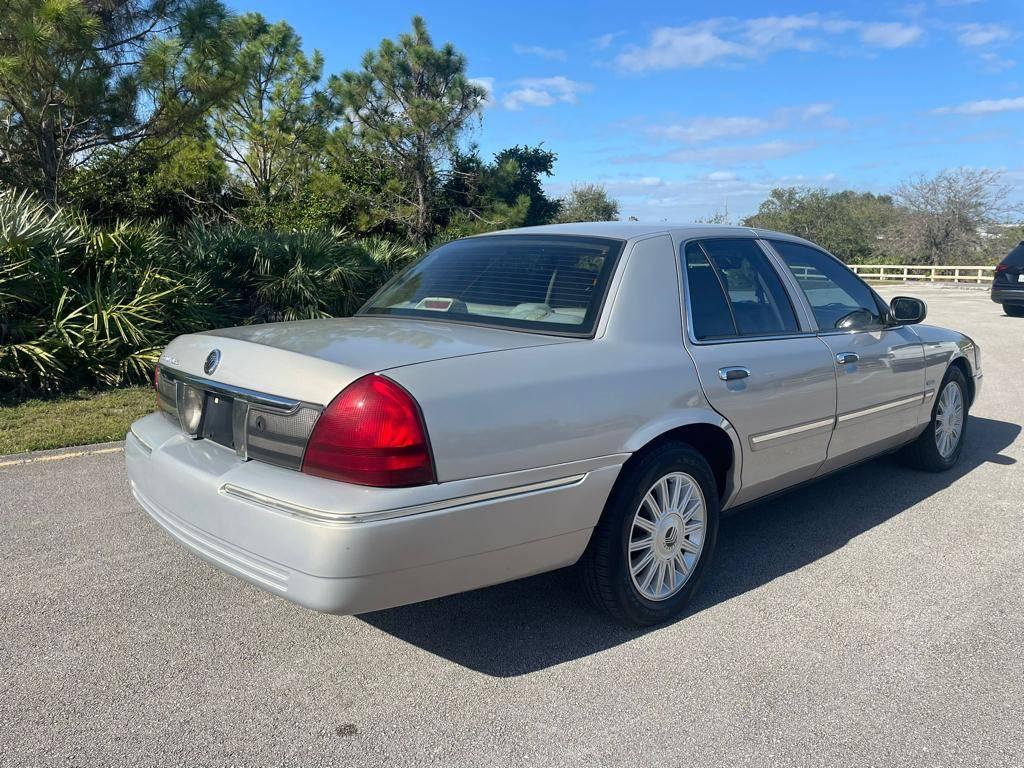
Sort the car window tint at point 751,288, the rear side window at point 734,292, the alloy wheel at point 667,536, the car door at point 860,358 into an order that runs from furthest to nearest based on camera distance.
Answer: the car door at point 860,358, the car window tint at point 751,288, the rear side window at point 734,292, the alloy wheel at point 667,536

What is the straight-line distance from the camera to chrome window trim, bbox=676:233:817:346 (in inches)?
144

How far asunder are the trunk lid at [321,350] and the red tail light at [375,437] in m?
0.07

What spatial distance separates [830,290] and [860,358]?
0.48m

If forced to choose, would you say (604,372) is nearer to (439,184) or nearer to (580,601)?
(580,601)

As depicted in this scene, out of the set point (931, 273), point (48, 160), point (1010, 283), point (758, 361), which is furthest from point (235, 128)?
point (931, 273)

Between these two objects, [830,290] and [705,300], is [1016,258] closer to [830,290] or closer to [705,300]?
[830,290]

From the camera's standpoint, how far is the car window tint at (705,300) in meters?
3.74

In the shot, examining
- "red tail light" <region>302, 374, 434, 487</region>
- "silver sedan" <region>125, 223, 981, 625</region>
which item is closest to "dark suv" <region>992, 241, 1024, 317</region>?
"silver sedan" <region>125, 223, 981, 625</region>

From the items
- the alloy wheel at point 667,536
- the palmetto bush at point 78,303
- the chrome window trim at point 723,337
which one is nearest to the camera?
the alloy wheel at point 667,536

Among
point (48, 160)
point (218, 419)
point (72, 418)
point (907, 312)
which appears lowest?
point (72, 418)

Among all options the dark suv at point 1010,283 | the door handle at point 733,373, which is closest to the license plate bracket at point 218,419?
the door handle at point 733,373

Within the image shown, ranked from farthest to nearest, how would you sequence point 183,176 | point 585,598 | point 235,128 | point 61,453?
point 235,128 → point 183,176 → point 61,453 → point 585,598

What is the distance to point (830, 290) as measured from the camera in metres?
4.74

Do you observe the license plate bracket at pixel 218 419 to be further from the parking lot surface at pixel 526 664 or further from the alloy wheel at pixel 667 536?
the alloy wheel at pixel 667 536
